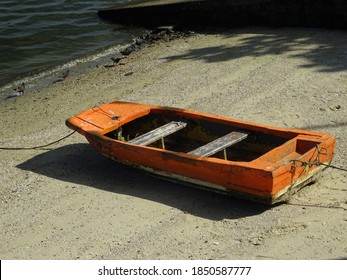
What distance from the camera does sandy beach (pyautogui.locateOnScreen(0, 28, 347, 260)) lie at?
5.91 m

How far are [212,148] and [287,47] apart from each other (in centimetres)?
471

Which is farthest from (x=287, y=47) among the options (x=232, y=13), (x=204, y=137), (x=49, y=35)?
(x=49, y=35)

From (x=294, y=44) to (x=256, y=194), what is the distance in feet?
18.3

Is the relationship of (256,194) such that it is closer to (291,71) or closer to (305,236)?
(305,236)

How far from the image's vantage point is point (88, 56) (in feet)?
44.2

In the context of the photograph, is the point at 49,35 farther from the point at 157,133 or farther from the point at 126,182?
the point at 126,182

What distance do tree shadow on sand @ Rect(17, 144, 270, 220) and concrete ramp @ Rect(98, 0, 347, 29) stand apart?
5.51 metres

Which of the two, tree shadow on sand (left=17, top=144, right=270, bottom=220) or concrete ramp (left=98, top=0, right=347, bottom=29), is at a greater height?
concrete ramp (left=98, top=0, right=347, bottom=29)

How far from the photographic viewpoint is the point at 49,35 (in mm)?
14711

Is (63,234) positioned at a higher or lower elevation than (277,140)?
lower

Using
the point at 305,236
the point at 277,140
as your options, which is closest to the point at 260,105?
the point at 277,140

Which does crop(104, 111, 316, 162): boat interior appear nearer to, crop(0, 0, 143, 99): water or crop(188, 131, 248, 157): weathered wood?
crop(188, 131, 248, 157): weathered wood

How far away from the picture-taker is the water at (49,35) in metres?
13.2

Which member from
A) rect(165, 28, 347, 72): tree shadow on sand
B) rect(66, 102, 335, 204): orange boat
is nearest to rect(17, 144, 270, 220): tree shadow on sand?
rect(66, 102, 335, 204): orange boat
